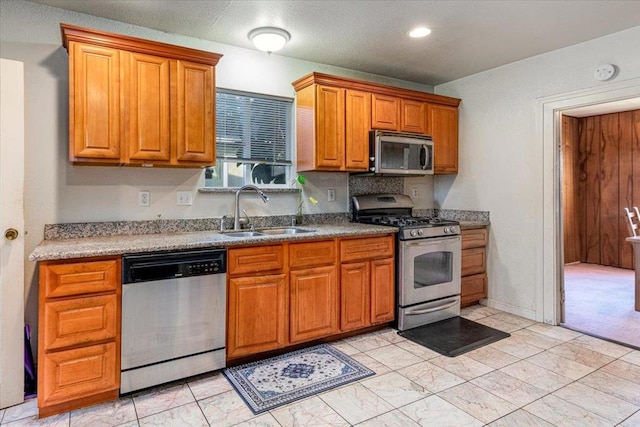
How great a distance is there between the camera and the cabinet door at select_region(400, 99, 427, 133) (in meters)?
3.84

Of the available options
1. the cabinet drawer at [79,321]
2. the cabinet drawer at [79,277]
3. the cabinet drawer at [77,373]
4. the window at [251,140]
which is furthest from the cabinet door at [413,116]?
the cabinet drawer at [77,373]

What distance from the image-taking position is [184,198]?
3.05m

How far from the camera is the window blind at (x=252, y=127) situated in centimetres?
326

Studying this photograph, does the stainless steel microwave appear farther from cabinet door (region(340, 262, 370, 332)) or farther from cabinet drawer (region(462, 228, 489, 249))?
cabinet door (region(340, 262, 370, 332))

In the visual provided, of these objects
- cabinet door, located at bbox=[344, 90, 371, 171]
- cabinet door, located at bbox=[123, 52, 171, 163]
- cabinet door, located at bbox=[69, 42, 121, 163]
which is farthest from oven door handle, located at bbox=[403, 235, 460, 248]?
cabinet door, located at bbox=[69, 42, 121, 163]

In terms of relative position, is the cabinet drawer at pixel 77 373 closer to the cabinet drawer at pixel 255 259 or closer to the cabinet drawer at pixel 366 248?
the cabinet drawer at pixel 255 259

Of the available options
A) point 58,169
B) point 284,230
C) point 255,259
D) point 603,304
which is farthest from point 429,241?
point 58,169

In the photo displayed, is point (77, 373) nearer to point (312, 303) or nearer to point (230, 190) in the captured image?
point (312, 303)

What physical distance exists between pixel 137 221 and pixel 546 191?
3467 millimetres

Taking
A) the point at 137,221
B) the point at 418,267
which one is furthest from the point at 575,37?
the point at 137,221

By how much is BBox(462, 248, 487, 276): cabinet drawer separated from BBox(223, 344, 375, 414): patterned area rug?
5.73 feet

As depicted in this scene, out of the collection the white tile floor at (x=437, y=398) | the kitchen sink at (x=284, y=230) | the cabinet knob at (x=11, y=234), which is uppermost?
the cabinet knob at (x=11, y=234)

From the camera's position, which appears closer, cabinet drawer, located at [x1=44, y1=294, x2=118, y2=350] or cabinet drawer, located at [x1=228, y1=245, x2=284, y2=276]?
cabinet drawer, located at [x1=44, y1=294, x2=118, y2=350]

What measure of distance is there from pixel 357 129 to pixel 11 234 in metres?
2.64
